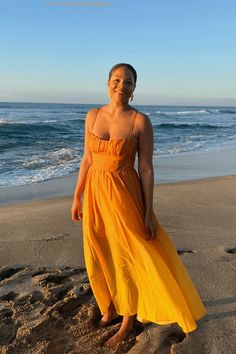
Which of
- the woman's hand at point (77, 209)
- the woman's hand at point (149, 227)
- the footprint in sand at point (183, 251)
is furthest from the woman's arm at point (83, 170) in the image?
the footprint in sand at point (183, 251)

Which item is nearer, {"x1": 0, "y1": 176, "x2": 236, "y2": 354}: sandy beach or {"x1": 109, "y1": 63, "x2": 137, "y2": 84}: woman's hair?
{"x1": 109, "y1": 63, "x2": 137, "y2": 84}: woman's hair

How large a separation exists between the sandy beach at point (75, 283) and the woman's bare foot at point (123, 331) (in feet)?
0.18

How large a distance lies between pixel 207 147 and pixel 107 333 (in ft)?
47.3

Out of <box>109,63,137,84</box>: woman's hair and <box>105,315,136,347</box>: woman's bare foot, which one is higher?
<box>109,63,137,84</box>: woman's hair

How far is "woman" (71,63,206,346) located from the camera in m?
2.68

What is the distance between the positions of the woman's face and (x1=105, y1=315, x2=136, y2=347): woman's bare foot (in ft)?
5.06

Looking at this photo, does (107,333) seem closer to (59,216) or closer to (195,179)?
(59,216)

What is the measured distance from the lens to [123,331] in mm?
2930

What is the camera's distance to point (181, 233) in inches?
200

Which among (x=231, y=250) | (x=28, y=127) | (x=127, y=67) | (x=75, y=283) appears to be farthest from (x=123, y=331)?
(x=28, y=127)

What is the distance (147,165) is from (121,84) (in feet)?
1.82

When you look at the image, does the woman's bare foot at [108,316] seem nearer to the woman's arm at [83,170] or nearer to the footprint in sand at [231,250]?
the woman's arm at [83,170]

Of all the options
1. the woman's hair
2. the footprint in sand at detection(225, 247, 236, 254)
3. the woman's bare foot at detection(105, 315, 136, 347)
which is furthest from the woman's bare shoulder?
the footprint in sand at detection(225, 247, 236, 254)

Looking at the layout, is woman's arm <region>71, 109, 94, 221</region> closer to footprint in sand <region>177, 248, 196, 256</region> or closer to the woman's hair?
the woman's hair
